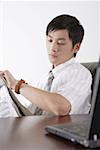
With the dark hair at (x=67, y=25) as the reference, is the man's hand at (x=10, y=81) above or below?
below

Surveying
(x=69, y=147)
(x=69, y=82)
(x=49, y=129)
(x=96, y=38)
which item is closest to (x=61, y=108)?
(x=69, y=82)

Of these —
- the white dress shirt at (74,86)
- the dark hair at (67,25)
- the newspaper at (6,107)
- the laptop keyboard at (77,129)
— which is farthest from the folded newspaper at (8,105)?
the laptop keyboard at (77,129)

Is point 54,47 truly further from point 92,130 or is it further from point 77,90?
point 92,130

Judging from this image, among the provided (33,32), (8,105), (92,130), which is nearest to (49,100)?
(8,105)

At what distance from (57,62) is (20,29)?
5.40 ft

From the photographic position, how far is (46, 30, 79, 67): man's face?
164cm

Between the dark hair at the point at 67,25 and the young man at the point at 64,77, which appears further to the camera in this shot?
the dark hair at the point at 67,25

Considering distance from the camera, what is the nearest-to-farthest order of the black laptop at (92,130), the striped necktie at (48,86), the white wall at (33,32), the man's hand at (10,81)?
the black laptop at (92,130)
the man's hand at (10,81)
the striped necktie at (48,86)
the white wall at (33,32)

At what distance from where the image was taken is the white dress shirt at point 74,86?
5.03 ft

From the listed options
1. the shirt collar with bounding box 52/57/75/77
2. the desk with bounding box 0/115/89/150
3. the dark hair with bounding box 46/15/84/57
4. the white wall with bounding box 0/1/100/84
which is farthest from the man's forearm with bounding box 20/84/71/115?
the white wall with bounding box 0/1/100/84

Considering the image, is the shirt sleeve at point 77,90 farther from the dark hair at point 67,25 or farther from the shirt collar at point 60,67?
the dark hair at point 67,25

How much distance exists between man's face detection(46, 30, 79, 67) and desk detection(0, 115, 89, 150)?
52 cm

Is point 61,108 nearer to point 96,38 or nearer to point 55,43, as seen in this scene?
point 55,43

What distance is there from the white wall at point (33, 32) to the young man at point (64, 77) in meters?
1.45
